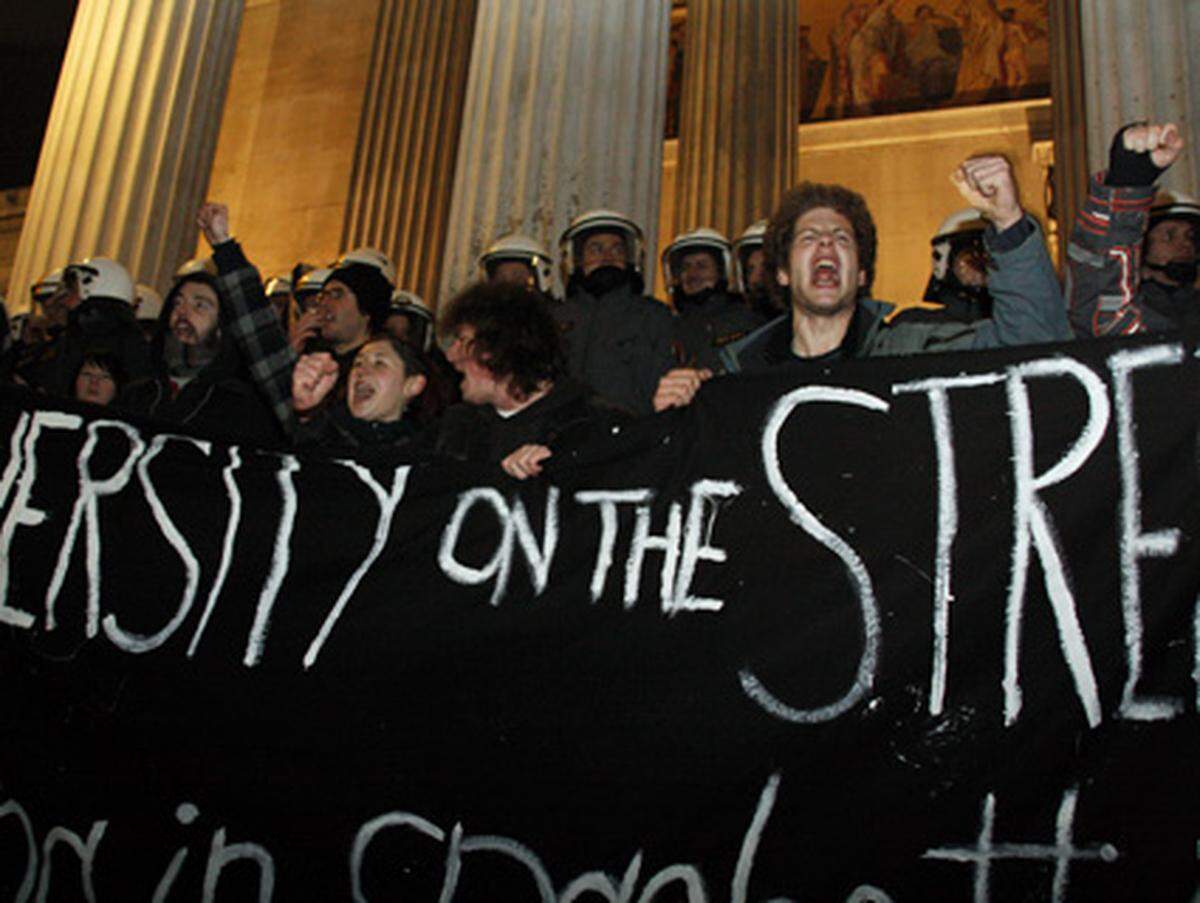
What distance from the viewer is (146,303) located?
6676 millimetres

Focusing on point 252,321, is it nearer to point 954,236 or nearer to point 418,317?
point 418,317

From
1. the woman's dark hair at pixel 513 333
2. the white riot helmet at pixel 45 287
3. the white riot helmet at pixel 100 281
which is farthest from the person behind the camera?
the white riot helmet at pixel 45 287

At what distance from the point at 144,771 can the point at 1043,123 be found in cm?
1448

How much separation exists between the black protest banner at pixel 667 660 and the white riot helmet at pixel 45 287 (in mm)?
4511

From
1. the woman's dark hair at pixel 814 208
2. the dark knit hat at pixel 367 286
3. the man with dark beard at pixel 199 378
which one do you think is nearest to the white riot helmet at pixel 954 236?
the woman's dark hair at pixel 814 208

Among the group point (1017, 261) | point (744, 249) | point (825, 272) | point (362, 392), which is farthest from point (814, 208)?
point (744, 249)

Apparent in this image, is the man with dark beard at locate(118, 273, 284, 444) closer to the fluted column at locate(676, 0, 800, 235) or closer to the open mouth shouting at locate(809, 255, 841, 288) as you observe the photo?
the open mouth shouting at locate(809, 255, 841, 288)

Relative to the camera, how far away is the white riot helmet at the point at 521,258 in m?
5.34

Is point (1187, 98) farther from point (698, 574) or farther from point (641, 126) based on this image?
point (698, 574)

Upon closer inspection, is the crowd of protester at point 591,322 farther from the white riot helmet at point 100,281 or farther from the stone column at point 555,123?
the stone column at point 555,123

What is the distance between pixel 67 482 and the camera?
8.84ft

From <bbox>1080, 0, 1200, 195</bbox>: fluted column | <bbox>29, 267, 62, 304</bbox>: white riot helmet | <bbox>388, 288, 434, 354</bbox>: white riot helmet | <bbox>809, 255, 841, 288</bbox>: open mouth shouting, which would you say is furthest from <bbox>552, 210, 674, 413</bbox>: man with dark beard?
<bbox>29, 267, 62, 304</bbox>: white riot helmet

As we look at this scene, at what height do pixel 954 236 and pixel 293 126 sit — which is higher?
pixel 293 126

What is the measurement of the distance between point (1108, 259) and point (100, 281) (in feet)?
16.5
